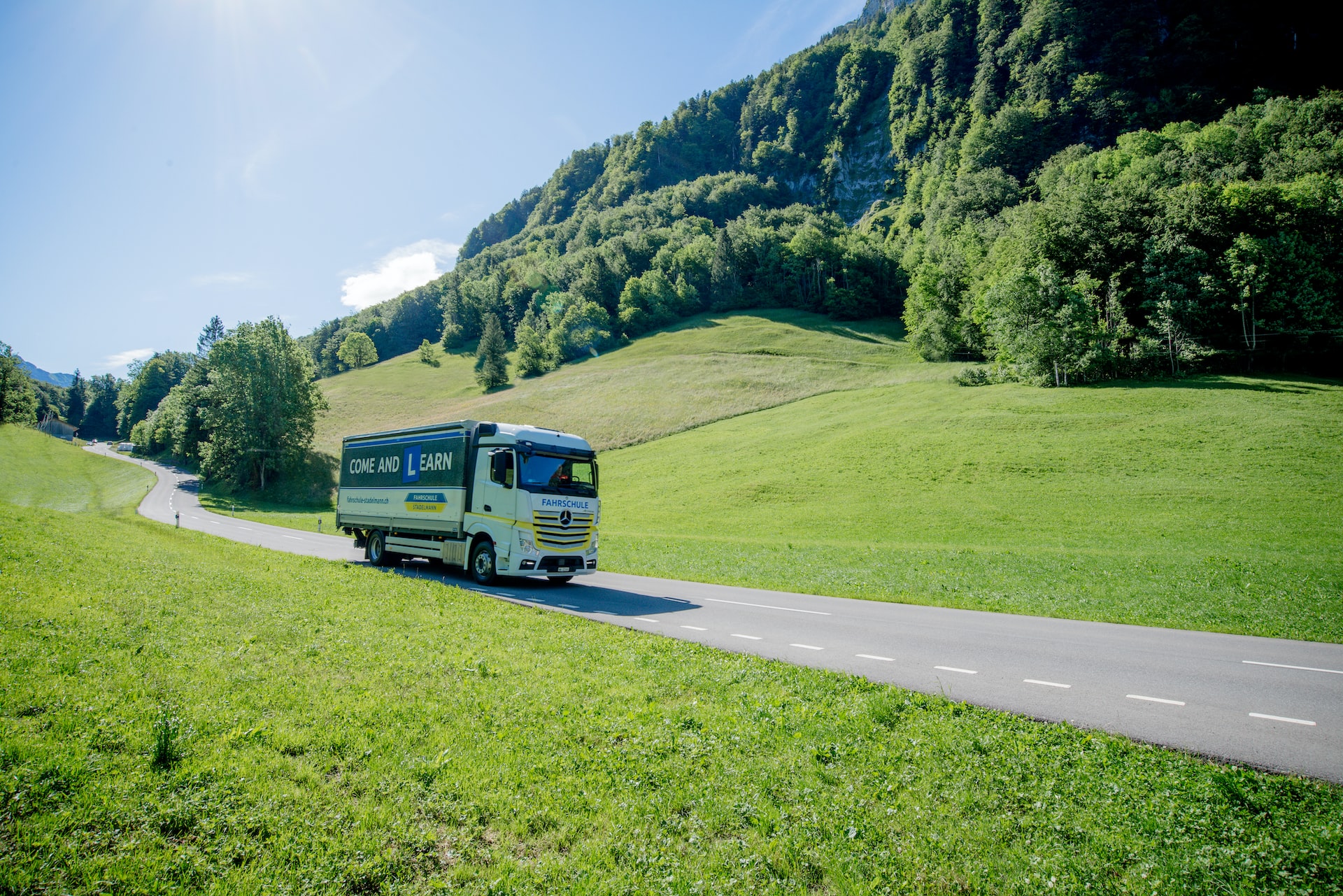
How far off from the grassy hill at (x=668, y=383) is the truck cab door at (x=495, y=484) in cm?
3674

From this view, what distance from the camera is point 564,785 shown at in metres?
5.08

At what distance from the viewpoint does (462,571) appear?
1969 cm

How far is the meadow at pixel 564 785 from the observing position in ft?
12.9

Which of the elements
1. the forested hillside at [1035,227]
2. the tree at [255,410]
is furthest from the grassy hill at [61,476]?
the forested hillside at [1035,227]

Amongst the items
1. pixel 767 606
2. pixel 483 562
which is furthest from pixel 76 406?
pixel 767 606

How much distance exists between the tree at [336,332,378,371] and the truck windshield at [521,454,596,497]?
130197 mm

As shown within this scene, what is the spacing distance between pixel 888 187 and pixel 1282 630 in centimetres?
20147

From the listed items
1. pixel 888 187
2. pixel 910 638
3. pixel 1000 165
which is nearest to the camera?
pixel 910 638

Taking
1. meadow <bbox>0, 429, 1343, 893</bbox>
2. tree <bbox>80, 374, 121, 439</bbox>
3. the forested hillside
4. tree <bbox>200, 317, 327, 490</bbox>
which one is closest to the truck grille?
meadow <bbox>0, 429, 1343, 893</bbox>

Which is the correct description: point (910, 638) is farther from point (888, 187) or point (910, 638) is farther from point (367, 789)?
point (888, 187)

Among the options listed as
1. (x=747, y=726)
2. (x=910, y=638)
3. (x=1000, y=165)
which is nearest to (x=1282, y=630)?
(x=910, y=638)

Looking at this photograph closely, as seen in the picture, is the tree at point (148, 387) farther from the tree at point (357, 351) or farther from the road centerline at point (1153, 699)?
the road centerline at point (1153, 699)

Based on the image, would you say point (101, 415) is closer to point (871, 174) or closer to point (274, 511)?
point (274, 511)

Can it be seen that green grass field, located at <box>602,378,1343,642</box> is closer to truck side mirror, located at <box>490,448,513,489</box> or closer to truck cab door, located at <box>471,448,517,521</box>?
truck cab door, located at <box>471,448,517,521</box>
